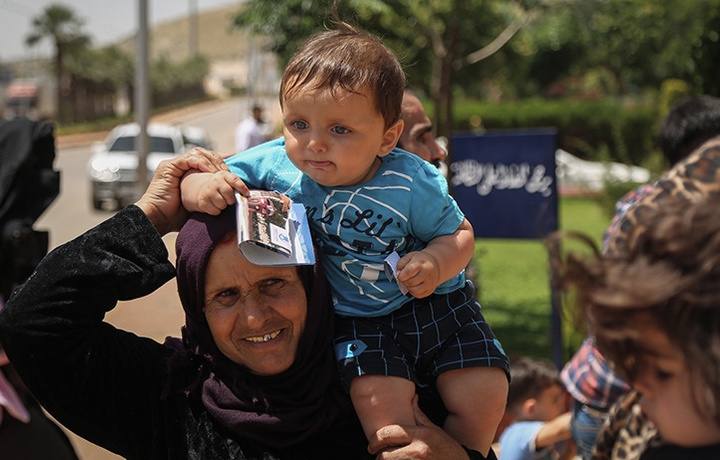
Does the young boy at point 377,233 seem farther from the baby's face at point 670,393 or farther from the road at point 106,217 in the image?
the baby's face at point 670,393

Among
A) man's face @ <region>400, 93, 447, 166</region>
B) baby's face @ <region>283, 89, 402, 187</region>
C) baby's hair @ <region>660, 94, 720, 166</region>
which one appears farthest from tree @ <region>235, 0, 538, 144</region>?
baby's face @ <region>283, 89, 402, 187</region>

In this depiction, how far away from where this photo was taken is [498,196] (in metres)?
7.30

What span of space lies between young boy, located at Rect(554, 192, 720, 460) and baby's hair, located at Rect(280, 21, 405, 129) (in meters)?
0.92

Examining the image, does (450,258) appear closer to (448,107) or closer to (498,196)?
(498,196)

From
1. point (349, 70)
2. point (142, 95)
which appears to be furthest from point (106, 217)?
point (349, 70)

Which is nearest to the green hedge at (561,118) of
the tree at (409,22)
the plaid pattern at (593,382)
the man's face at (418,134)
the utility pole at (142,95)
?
the tree at (409,22)

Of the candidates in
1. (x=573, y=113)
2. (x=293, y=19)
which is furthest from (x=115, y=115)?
(x=293, y=19)

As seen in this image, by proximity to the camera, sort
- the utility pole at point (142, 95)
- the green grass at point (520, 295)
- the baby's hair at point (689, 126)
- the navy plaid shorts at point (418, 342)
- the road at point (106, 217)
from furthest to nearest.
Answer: the green grass at point (520, 295) < the utility pole at point (142, 95) < the baby's hair at point (689, 126) < the road at point (106, 217) < the navy plaid shorts at point (418, 342)

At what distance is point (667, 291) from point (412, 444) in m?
1.02

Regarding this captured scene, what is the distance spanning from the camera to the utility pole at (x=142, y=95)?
332 inches

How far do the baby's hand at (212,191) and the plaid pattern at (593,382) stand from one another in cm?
202

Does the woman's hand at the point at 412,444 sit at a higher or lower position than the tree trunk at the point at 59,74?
higher

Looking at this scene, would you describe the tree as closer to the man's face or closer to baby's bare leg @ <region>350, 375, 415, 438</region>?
the man's face

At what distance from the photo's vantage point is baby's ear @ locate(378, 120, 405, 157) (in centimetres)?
242
